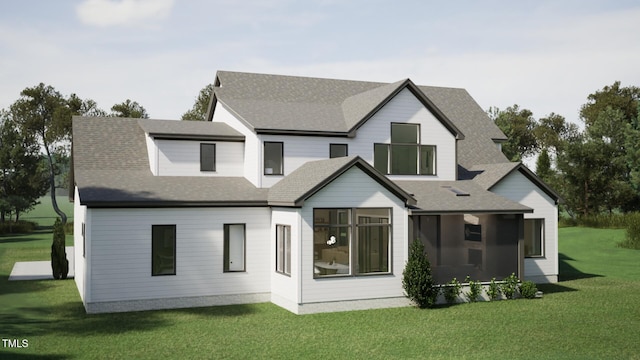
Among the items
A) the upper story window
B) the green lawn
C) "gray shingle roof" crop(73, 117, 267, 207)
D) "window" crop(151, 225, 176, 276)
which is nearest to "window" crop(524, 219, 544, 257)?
the green lawn

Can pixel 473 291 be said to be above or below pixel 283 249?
below

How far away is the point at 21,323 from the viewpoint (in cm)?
1969

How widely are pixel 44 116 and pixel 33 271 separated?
50.2 m

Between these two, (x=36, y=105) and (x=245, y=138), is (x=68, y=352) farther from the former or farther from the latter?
(x=36, y=105)

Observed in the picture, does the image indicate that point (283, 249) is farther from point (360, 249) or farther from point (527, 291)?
point (527, 291)

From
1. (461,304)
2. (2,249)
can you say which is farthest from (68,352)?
(2,249)

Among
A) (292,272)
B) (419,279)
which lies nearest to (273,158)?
(292,272)

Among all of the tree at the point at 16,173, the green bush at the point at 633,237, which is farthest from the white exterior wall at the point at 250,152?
the tree at the point at 16,173

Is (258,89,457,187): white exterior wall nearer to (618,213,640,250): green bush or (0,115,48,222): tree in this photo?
(618,213,640,250): green bush

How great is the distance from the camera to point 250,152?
86.0 feet

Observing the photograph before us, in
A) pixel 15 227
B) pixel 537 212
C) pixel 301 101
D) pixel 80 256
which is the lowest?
pixel 15 227

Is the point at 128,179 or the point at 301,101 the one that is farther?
the point at 301,101

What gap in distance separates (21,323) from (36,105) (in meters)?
64.4

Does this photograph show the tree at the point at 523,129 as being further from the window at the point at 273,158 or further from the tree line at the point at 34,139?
the window at the point at 273,158
